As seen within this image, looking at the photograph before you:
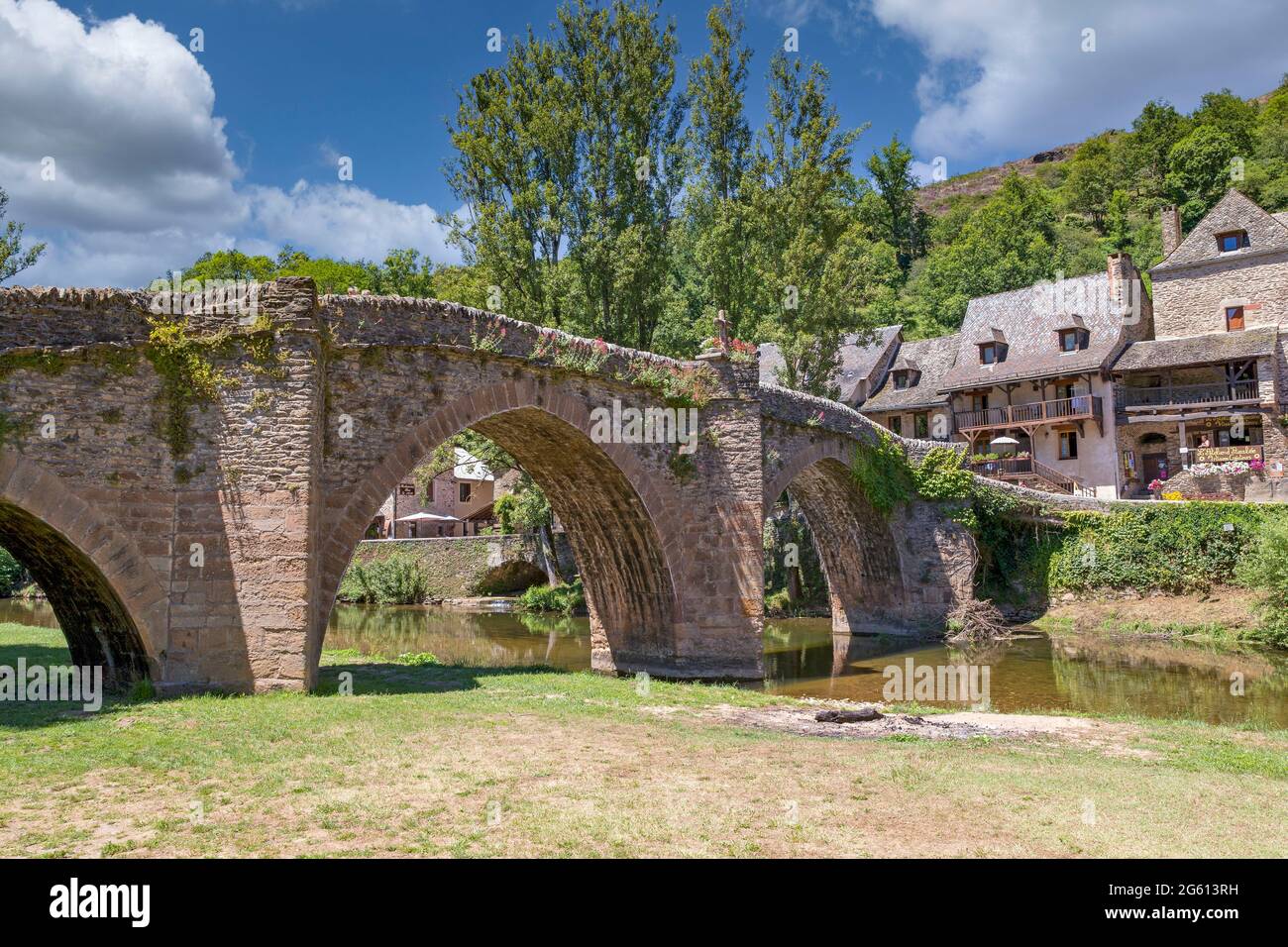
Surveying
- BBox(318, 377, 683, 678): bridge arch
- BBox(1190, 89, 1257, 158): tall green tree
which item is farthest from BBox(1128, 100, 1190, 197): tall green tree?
BBox(318, 377, 683, 678): bridge arch

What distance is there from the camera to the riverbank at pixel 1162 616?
26.2 m

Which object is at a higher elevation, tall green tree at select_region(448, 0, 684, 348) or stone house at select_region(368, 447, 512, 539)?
tall green tree at select_region(448, 0, 684, 348)

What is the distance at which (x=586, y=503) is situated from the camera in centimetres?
2020

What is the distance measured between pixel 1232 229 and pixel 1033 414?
1137 cm

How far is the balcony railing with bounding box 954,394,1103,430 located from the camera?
39.7 metres

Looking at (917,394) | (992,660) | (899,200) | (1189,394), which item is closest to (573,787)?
(992,660)

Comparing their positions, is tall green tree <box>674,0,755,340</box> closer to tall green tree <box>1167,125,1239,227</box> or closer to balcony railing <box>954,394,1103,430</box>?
balcony railing <box>954,394,1103,430</box>

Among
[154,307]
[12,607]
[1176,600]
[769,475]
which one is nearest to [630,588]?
[769,475]

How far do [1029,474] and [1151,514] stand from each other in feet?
29.0

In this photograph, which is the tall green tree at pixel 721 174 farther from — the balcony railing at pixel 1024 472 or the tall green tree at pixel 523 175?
the balcony railing at pixel 1024 472

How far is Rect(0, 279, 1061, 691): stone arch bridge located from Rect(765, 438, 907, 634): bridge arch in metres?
8.76

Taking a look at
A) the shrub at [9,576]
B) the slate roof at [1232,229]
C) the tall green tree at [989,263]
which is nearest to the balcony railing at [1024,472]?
the slate roof at [1232,229]

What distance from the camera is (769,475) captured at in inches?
898

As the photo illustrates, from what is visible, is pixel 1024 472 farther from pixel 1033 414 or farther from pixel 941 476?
pixel 941 476
